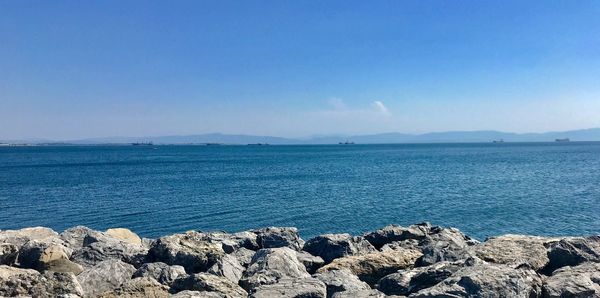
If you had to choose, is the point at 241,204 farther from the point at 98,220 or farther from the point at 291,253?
the point at 291,253

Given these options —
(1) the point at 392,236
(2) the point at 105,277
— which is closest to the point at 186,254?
(2) the point at 105,277

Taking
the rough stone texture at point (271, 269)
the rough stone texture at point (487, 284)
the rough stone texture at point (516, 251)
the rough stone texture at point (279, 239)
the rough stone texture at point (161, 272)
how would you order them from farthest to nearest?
1. the rough stone texture at point (279, 239)
2. the rough stone texture at point (516, 251)
3. the rough stone texture at point (161, 272)
4. the rough stone texture at point (271, 269)
5. the rough stone texture at point (487, 284)

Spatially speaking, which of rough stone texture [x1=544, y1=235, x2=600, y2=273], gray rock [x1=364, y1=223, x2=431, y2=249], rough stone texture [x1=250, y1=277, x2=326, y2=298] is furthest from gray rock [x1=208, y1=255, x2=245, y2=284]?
rough stone texture [x1=544, y1=235, x2=600, y2=273]

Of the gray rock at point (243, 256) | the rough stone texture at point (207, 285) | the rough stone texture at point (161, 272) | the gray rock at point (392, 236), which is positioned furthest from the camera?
the gray rock at point (392, 236)

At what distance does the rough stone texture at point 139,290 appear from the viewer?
9.66m

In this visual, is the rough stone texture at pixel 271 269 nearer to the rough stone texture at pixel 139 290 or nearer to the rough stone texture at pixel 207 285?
the rough stone texture at pixel 207 285

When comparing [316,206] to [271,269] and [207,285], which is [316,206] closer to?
[271,269]

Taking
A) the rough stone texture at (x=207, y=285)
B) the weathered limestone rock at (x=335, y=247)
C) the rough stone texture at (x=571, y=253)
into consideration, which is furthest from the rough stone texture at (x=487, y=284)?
the weathered limestone rock at (x=335, y=247)

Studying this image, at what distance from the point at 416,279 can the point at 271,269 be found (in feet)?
10.5

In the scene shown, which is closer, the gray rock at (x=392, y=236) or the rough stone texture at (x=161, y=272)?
the rough stone texture at (x=161, y=272)

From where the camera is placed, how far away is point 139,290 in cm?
980

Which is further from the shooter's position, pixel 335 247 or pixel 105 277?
pixel 335 247

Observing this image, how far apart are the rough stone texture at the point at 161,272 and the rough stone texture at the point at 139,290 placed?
81cm

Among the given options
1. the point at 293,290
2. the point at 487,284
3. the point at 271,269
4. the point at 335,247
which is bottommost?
the point at 335,247
